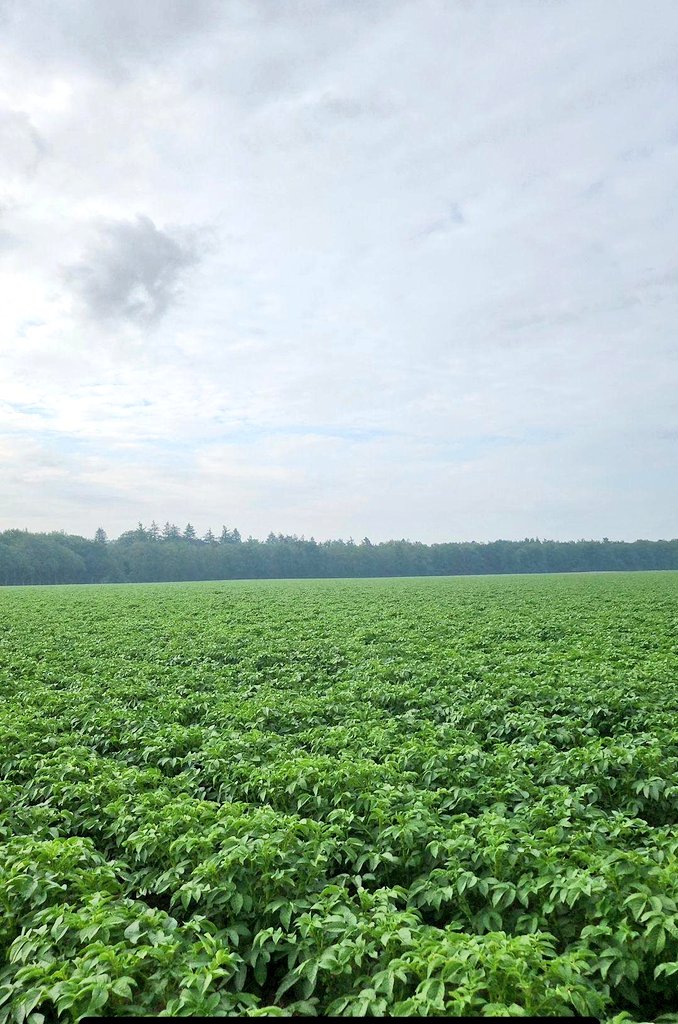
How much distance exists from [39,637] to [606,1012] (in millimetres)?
19194

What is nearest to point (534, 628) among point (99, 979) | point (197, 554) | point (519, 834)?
point (519, 834)

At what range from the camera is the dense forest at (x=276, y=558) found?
106000 mm

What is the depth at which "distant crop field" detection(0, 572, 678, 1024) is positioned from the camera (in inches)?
157

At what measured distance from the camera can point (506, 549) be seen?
137 metres

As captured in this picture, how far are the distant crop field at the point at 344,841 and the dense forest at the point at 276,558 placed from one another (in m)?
101

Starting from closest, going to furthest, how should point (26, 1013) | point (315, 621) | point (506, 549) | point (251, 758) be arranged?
point (26, 1013) → point (251, 758) → point (315, 621) → point (506, 549)

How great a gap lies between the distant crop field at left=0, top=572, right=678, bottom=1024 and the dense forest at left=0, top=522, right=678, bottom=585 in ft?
332

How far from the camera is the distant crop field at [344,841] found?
13.1 ft

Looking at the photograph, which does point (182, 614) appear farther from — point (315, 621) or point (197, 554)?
point (197, 554)

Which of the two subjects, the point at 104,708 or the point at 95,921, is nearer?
the point at 95,921

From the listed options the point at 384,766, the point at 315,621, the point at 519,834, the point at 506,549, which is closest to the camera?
the point at 519,834

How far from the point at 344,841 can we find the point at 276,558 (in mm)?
119924

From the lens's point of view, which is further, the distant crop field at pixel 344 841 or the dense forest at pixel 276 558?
the dense forest at pixel 276 558

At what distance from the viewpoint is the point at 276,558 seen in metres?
125
